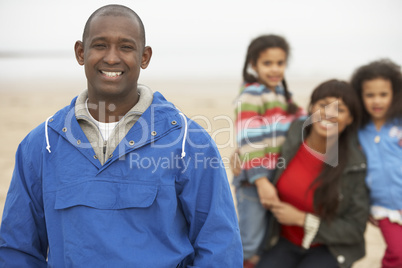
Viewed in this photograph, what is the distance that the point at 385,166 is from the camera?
2943 millimetres

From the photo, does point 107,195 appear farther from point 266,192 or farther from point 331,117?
point 331,117

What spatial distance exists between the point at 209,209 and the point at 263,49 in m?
1.83

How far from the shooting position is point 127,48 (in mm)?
1946

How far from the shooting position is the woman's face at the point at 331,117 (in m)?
3.05

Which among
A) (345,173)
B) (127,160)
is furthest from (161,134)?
(345,173)

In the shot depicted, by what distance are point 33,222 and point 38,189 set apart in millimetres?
137

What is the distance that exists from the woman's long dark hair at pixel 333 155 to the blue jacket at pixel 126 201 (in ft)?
3.88

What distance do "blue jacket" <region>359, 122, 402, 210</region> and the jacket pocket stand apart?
1.69m

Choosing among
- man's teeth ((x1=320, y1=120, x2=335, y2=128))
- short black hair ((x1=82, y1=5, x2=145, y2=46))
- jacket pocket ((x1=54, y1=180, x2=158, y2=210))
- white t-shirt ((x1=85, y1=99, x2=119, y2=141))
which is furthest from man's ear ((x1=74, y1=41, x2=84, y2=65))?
man's teeth ((x1=320, y1=120, x2=335, y2=128))

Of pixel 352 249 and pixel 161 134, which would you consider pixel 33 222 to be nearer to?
pixel 161 134

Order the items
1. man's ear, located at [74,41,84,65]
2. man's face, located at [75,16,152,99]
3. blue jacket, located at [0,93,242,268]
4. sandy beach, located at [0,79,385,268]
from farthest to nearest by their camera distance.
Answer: sandy beach, located at [0,79,385,268]
man's ear, located at [74,41,84,65]
man's face, located at [75,16,152,99]
blue jacket, located at [0,93,242,268]

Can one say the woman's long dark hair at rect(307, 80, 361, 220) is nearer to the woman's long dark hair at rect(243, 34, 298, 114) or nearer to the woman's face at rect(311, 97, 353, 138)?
the woman's face at rect(311, 97, 353, 138)

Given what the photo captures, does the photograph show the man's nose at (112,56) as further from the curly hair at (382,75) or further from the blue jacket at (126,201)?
the curly hair at (382,75)

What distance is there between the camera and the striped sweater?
318cm
